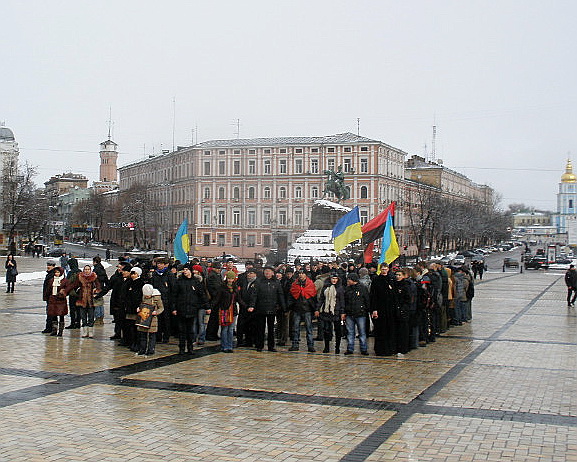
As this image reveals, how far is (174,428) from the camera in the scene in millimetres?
8617

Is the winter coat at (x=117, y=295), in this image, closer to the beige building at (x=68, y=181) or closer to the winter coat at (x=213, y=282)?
the winter coat at (x=213, y=282)

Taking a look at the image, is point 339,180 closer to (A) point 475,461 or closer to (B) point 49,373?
(B) point 49,373

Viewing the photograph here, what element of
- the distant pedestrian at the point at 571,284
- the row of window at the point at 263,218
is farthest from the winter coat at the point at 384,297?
the row of window at the point at 263,218

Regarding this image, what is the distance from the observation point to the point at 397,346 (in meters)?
14.4

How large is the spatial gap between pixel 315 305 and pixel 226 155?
245 feet

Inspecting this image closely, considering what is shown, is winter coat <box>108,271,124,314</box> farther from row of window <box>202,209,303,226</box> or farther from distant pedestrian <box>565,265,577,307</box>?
row of window <box>202,209,303,226</box>

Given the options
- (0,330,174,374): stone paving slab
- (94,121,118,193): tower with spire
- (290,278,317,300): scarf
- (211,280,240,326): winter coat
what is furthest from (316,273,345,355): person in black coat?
(94,121,118,193): tower with spire

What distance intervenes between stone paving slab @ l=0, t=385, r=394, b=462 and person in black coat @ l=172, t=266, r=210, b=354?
3.21 m

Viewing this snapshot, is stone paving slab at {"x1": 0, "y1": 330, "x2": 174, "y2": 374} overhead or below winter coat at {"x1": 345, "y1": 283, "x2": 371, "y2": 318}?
below

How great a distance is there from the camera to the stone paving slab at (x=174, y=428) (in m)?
7.66

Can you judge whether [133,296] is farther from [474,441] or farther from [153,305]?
[474,441]

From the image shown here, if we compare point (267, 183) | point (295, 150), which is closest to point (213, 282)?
point (267, 183)

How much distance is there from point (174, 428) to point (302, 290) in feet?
21.1

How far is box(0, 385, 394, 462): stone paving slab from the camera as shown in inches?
302
